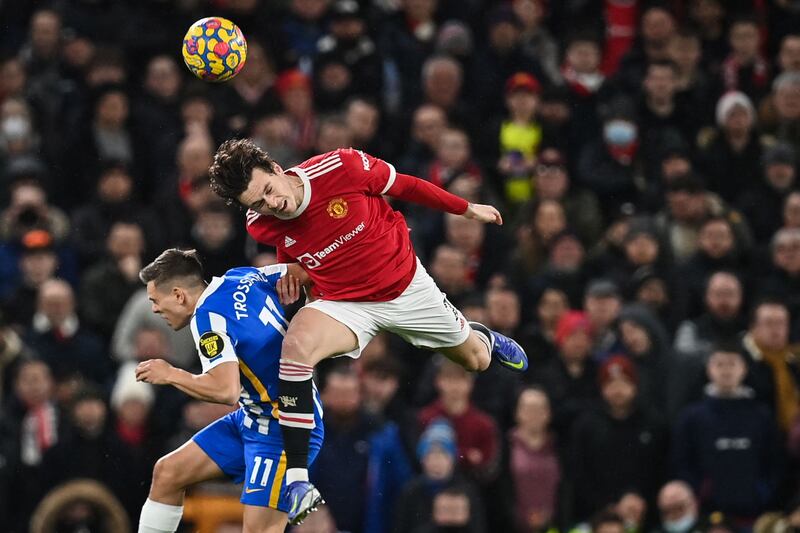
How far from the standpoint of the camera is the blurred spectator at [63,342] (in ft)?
40.4

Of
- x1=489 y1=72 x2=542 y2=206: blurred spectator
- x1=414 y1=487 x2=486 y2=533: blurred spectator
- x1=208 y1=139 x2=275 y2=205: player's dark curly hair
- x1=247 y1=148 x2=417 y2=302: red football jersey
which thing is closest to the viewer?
x1=208 y1=139 x2=275 y2=205: player's dark curly hair

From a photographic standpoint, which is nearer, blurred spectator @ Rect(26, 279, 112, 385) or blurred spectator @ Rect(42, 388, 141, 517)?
blurred spectator @ Rect(42, 388, 141, 517)

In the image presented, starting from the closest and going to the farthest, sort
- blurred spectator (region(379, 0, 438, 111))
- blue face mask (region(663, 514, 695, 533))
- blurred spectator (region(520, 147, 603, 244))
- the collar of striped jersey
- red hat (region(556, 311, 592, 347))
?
the collar of striped jersey
blue face mask (region(663, 514, 695, 533))
red hat (region(556, 311, 592, 347))
blurred spectator (region(520, 147, 603, 244))
blurred spectator (region(379, 0, 438, 111))

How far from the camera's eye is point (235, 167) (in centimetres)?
852

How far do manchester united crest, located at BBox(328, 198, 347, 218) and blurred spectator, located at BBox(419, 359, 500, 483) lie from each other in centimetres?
316

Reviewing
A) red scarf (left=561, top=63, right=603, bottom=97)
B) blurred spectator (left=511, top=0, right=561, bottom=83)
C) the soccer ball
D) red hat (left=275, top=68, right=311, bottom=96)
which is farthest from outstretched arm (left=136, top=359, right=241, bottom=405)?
blurred spectator (left=511, top=0, right=561, bottom=83)

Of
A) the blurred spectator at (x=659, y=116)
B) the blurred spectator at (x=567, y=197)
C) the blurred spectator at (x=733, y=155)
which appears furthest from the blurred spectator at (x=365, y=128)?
the blurred spectator at (x=733, y=155)

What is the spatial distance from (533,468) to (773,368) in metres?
1.93

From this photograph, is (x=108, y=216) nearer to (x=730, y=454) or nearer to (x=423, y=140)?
(x=423, y=140)

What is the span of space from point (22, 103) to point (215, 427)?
6.29m

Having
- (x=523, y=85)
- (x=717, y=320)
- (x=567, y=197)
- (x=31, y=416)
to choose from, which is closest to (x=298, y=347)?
(x=31, y=416)

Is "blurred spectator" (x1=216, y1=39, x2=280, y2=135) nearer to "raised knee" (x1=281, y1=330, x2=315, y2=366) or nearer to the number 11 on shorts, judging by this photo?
"raised knee" (x1=281, y1=330, x2=315, y2=366)

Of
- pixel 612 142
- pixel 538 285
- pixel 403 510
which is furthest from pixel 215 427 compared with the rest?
pixel 612 142

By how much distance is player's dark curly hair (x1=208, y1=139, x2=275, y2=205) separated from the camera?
8516 millimetres
